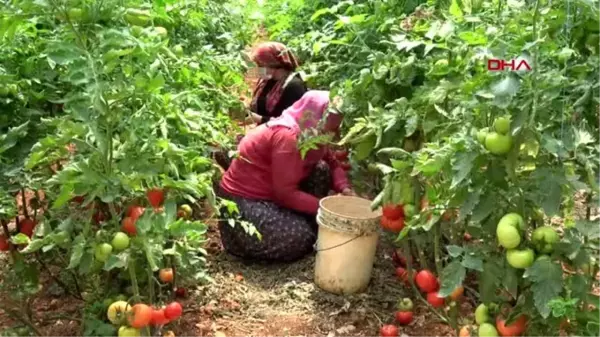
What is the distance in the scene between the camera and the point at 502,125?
2066mm

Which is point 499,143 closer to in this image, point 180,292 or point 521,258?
point 521,258

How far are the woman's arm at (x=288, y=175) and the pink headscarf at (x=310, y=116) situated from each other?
6cm

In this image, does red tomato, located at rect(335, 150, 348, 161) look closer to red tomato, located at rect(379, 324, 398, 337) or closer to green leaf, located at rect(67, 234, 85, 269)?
red tomato, located at rect(379, 324, 398, 337)

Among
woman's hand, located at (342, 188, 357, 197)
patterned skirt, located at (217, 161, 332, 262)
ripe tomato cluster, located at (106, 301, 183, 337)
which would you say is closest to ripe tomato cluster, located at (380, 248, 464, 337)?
woman's hand, located at (342, 188, 357, 197)

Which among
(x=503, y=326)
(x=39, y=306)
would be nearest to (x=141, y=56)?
(x=503, y=326)

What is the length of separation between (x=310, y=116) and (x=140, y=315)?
1.58 m

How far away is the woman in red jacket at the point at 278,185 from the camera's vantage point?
3.66 metres

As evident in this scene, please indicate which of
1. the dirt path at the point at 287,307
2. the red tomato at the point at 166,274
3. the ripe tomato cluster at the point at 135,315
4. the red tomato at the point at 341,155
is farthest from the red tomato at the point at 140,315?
the red tomato at the point at 341,155

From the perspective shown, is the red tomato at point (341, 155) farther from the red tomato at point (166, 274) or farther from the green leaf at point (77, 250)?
the green leaf at point (77, 250)

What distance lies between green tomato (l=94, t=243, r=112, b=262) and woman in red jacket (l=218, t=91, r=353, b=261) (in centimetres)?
134

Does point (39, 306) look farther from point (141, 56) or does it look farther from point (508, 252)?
point (508, 252)

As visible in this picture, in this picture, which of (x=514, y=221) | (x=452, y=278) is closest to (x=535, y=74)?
(x=514, y=221)

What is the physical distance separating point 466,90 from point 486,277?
597mm

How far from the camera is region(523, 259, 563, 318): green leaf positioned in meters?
2.03
